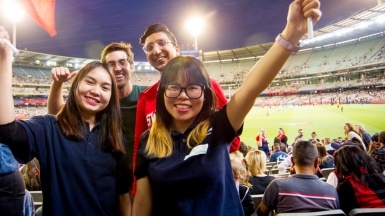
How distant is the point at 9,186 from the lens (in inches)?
66.5

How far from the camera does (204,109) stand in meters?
1.47

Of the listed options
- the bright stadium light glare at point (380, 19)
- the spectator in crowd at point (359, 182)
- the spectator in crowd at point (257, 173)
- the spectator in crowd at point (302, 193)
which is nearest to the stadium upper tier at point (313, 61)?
the bright stadium light glare at point (380, 19)

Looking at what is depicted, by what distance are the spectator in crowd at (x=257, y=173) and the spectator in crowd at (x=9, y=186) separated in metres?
2.83

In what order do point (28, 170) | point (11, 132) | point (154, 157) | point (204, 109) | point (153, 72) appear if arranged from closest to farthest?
point (11, 132) → point (154, 157) → point (204, 109) → point (28, 170) → point (153, 72)

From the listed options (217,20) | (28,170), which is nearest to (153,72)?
(217,20)

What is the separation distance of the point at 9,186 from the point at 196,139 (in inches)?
56.8

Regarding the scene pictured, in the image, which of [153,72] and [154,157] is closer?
[154,157]

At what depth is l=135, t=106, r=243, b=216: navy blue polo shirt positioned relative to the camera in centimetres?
125

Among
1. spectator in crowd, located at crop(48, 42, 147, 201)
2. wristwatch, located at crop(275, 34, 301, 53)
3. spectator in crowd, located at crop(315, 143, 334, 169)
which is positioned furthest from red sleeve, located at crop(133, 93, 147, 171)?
spectator in crowd, located at crop(315, 143, 334, 169)

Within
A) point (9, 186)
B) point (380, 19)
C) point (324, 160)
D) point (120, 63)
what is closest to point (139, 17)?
point (324, 160)

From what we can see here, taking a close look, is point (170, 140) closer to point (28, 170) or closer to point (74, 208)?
point (74, 208)

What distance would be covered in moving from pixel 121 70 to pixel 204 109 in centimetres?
152

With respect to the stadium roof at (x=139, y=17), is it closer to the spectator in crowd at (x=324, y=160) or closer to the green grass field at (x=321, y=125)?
the green grass field at (x=321, y=125)

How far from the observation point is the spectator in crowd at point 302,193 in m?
2.30
